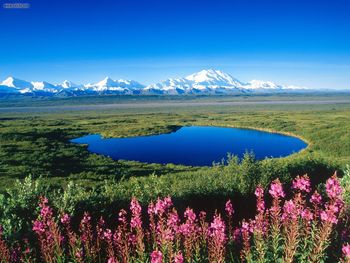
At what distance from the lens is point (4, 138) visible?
81250 mm

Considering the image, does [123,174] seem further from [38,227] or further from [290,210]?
[290,210]

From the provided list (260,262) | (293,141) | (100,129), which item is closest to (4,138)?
(100,129)

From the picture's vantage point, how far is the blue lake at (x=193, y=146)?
64062 mm

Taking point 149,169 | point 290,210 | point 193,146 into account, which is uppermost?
point 290,210

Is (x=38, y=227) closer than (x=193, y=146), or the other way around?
(x=38, y=227)

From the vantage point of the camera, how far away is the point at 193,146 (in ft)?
250

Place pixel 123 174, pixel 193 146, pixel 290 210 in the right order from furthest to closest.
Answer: pixel 193 146
pixel 123 174
pixel 290 210

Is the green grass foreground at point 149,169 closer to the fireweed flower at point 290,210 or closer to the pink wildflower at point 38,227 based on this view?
the pink wildflower at point 38,227

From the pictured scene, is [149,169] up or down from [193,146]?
up

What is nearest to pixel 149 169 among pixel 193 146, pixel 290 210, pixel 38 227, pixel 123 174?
pixel 123 174

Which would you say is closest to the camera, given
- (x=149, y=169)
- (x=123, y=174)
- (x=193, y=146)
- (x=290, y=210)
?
(x=290, y=210)

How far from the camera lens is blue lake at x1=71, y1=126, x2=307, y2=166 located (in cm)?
6406

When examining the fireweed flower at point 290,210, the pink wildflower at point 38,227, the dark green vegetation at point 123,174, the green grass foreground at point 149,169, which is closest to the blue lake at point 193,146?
the green grass foreground at point 149,169

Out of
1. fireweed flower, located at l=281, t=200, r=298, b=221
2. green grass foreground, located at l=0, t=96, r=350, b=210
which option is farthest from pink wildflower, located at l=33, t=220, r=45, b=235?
green grass foreground, located at l=0, t=96, r=350, b=210
